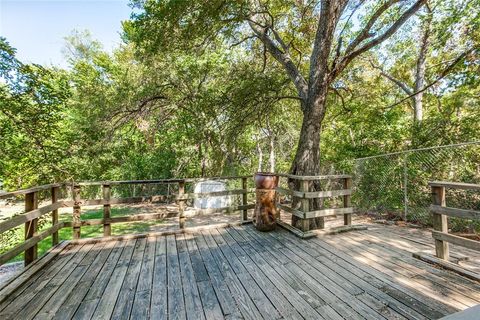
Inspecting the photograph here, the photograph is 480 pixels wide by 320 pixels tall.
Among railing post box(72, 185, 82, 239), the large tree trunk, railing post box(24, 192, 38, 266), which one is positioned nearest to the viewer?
railing post box(24, 192, 38, 266)

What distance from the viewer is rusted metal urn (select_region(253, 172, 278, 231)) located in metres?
4.46

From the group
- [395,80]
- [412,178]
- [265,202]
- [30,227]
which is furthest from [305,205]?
[395,80]

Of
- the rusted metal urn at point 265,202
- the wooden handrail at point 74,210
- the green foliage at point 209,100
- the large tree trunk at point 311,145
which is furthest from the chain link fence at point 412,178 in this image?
the rusted metal urn at point 265,202

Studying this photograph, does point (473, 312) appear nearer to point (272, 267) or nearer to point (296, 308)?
point (296, 308)

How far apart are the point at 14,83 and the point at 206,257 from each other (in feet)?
13.1

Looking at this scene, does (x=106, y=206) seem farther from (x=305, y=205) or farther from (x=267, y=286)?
(x=305, y=205)

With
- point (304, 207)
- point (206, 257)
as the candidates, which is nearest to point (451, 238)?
point (304, 207)

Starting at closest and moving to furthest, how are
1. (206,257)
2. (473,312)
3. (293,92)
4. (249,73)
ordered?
1. (473,312)
2. (206,257)
3. (249,73)
4. (293,92)

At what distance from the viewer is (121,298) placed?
237cm

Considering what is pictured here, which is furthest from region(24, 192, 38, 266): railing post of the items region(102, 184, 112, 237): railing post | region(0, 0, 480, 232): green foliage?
region(0, 0, 480, 232): green foliage

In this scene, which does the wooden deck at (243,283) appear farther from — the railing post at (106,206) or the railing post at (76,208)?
the railing post at (106,206)

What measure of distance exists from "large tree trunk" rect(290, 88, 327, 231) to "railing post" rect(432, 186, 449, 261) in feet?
6.15

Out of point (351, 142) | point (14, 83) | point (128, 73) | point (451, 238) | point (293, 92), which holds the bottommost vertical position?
point (451, 238)

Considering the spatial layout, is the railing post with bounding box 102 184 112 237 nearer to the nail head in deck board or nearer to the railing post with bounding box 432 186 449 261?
the nail head in deck board
